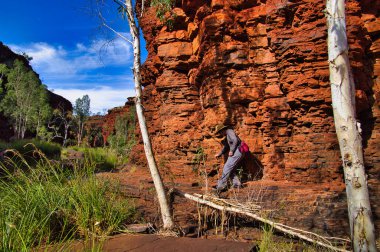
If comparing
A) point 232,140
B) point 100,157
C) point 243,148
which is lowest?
point 100,157

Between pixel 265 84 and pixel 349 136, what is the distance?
15.3 ft

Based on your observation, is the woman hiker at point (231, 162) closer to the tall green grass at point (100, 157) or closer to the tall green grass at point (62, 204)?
the tall green grass at point (100, 157)

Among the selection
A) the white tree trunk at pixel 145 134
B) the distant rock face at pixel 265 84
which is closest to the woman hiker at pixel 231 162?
the distant rock face at pixel 265 84

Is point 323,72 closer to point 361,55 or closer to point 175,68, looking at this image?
point 361,55

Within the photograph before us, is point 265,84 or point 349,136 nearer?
point 349,136

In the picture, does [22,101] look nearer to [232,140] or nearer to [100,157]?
[232,140]

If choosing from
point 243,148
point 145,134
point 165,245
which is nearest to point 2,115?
point 243,148

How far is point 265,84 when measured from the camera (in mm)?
8789

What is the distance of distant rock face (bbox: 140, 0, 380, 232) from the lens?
23.7 feet

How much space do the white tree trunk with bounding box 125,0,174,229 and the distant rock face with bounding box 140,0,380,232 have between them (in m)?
3.62

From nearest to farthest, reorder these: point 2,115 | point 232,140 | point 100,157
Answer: point 100,157 → point 232,140 → point 2,115

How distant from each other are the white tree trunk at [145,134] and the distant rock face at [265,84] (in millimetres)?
3623

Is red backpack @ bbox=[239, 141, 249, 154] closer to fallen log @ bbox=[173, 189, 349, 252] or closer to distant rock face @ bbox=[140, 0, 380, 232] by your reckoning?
distant rock face @ bbox=[140, 0, 380, 232]

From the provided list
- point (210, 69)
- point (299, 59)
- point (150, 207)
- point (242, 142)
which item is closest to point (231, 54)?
point (210, 69)
